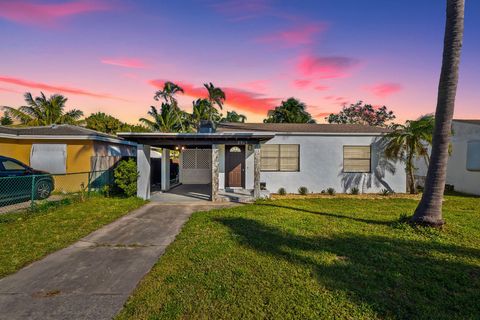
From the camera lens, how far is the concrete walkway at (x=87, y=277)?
3.11 metres

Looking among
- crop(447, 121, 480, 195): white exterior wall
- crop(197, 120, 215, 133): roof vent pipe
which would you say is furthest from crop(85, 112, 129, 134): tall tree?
→ crop(447, 121, 480, 195): white exterior wall

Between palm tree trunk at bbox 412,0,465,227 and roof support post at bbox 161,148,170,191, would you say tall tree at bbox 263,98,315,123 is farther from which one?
palm tree trunk at bbox 412,0,465,227

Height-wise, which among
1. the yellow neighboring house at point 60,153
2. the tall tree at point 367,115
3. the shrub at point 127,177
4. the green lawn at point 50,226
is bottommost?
the green lawn at point 50,226

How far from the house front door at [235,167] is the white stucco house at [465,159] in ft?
42.3

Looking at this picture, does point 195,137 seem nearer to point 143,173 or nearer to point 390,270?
point 143,173

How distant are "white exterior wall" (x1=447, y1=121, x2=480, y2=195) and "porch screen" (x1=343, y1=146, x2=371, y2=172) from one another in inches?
240

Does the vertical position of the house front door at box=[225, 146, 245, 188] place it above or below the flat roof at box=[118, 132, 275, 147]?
below

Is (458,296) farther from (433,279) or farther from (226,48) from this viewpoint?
(226,48)

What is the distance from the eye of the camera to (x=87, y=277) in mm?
3982

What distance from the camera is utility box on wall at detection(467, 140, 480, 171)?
43.3ft

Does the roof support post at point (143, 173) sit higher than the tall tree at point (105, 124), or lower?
lower

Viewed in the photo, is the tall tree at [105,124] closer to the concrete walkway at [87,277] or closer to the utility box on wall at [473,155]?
the concrete walkway at [87,277]

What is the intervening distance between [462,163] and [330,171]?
8446 millimetres

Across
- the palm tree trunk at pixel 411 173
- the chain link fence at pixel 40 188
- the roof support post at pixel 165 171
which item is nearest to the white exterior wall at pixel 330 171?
the palm tree trunk at pixel 411 173
